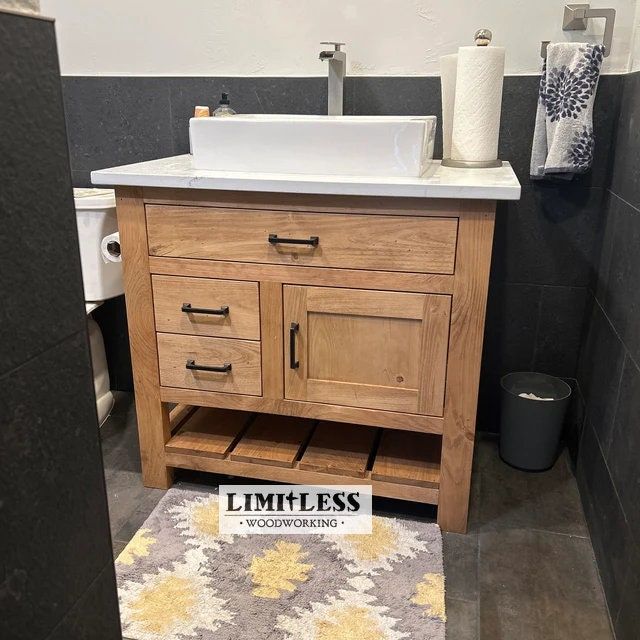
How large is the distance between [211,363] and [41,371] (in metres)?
0.84

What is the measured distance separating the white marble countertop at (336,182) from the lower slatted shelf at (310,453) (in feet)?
2.17

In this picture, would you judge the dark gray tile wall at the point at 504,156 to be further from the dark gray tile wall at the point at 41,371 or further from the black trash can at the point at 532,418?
the dark gray tile wall at the point at 41,371

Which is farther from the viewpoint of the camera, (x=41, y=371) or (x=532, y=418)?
(x=532, y=418)

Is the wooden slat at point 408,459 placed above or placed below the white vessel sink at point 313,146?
below

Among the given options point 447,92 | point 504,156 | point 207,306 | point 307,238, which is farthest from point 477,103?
point 207,306

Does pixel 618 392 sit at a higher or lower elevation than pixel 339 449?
higher

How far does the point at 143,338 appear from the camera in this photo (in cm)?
151

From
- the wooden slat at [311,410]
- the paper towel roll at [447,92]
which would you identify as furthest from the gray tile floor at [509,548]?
the paper towel roll at [447,92]

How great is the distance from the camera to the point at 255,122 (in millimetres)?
1365

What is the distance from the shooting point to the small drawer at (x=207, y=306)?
4.66 feet

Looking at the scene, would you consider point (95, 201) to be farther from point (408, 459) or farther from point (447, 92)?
point (408, 459)

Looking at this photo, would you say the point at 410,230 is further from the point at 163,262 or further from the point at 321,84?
the point at 321,84

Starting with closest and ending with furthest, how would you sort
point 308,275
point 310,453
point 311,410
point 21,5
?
1. point 21,5
2. point 308,275
3. point 311,410
4. point 310,453

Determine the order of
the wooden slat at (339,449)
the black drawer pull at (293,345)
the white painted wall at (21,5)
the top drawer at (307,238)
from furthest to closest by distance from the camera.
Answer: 1. the wooden slat at (339,449)
2. the black drawer pull at (293,345)
3. the top drawer at (307,238)
4. the white painted wall at (21,5)
